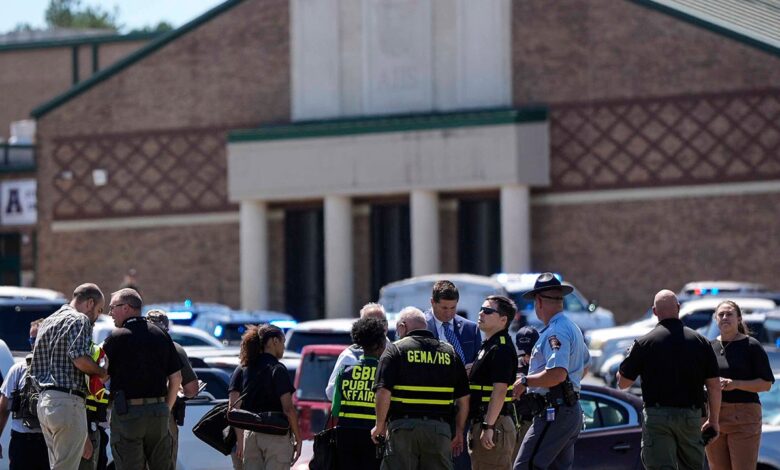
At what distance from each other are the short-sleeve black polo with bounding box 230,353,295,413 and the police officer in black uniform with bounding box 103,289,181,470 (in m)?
0.57

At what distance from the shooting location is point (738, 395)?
12414 mm

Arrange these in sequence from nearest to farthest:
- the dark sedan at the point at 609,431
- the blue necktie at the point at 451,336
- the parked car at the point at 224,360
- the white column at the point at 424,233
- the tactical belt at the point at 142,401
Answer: the tactical belt at the point at 142,401 → the blue necktie at the point at 451,336 → the dark sedan at the point at 609,431 → the parked car at the point at 224,360 → the white column at the point at 424,233

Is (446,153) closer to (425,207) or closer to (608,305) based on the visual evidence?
Result: (425,207)

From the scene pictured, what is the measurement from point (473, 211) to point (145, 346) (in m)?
28.8

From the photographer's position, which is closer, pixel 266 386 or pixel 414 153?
pixel 266 386

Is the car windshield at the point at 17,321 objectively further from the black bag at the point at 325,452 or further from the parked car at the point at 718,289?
the parked car at the point at 718,289

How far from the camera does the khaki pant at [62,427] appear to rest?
11.3 m

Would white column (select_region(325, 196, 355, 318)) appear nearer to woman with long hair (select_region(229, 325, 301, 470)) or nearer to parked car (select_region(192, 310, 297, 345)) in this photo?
parked car (select_region(192, 310, 297, 345))

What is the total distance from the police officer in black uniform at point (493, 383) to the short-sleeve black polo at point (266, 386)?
1.37 metres

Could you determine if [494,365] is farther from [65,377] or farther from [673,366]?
[65,377]

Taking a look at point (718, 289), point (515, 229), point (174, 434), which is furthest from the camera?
point (515, 229)

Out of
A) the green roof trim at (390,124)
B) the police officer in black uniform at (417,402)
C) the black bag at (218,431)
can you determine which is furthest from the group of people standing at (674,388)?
the green roof trim at (390,124)

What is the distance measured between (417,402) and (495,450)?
3.13 feet

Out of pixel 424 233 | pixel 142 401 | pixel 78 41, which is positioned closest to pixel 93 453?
pixel 142 401
